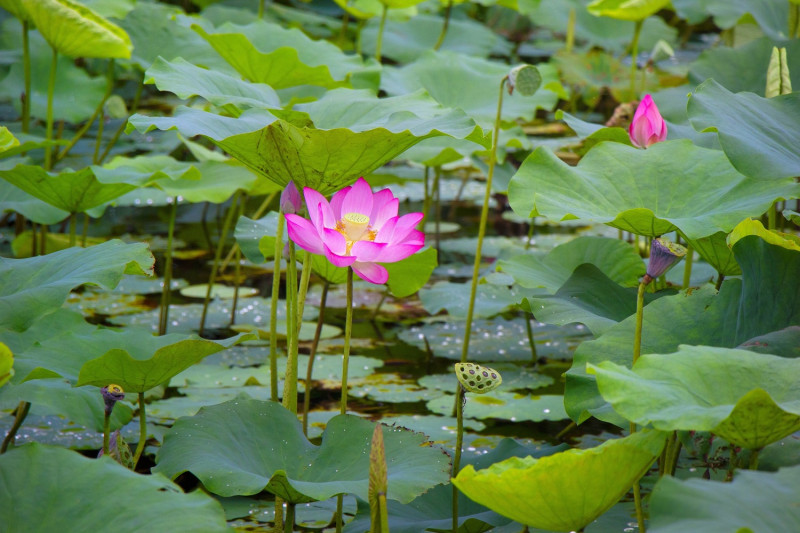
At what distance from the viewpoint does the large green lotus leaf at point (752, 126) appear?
4.10ft

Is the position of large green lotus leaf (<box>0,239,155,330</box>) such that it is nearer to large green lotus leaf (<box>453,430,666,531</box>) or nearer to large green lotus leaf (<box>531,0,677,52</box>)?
large green lotus leaf (<box>453,430,666,531</box>)

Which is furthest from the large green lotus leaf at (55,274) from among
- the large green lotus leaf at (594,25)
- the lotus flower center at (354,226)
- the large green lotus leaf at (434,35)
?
the large green lotus leaf at (594,25)

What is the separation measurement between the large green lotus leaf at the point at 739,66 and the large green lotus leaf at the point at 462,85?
20.6 inches

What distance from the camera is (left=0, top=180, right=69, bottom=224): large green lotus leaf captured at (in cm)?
224

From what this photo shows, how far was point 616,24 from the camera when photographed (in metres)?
5.16

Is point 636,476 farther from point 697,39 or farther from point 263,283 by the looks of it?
point 697,39

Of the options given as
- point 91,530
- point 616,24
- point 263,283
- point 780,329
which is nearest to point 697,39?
point 616,24

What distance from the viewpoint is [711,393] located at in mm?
1018

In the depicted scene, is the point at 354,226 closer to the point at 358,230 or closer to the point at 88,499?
the point at 358,230

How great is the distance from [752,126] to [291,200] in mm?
747

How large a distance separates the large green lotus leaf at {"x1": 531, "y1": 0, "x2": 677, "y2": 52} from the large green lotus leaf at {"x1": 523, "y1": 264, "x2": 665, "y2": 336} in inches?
143

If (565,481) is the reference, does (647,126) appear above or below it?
above

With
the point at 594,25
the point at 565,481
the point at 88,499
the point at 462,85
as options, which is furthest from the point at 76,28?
the point at 594,25

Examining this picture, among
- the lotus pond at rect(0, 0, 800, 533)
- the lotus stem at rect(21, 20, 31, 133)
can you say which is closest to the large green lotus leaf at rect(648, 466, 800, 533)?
the lotus pond at rect(0, 0, 800, 533)
